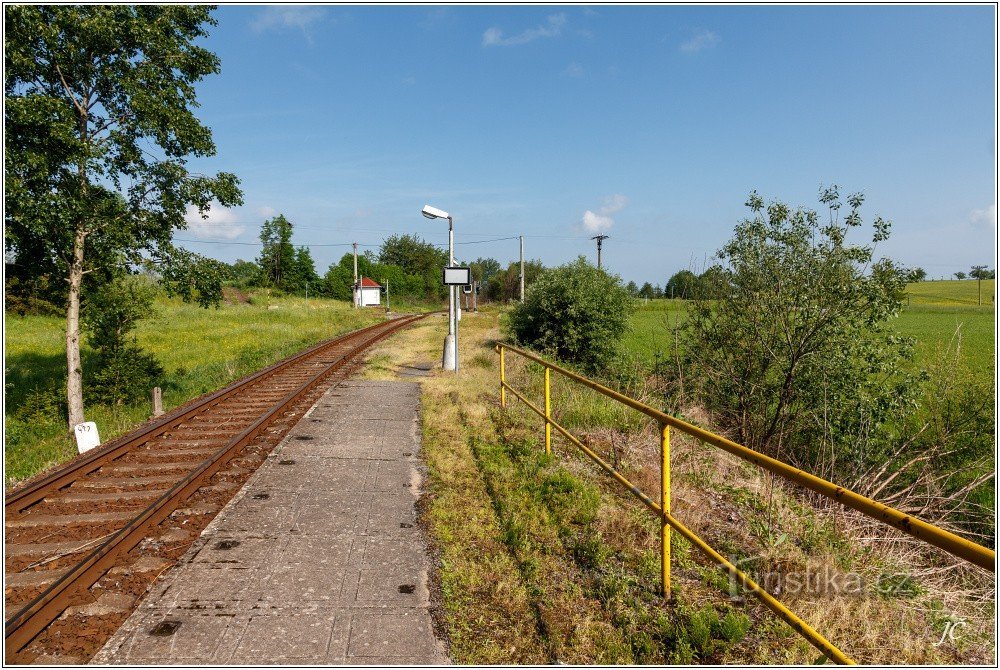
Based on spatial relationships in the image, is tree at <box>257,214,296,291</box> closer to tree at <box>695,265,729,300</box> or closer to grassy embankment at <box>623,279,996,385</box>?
grassy embankment at <box>623,279,996,385</box>

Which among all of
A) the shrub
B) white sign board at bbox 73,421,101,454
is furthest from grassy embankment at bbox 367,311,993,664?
the shrub

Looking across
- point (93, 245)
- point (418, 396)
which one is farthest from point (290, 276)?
point (418, 396)

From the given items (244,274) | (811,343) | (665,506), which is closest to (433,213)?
(811,343)

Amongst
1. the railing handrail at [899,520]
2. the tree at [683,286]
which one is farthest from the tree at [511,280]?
the railing handrail at [899,520]

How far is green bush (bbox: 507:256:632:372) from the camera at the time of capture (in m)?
16.7

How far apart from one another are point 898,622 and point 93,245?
16.2m

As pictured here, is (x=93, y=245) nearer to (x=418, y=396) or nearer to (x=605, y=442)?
(x=418, y=396)

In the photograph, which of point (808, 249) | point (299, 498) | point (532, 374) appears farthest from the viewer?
point (532, 374)

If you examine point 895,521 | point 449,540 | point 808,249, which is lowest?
point 449,540

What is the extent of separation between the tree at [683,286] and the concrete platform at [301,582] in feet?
19.5

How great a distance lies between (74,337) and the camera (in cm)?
1315

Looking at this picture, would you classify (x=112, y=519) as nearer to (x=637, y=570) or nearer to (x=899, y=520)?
(x=637, y=570)

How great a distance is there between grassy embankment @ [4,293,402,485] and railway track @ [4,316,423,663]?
212 cm

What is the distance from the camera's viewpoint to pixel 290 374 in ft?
41.7
